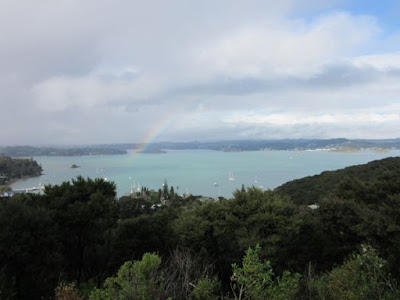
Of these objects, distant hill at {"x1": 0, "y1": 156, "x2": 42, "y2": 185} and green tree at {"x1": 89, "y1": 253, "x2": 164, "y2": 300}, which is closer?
green tree at {"x1": 89, "y1": 253, "x2": 164, "y2": 300}

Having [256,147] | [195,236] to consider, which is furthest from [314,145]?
[195,236]

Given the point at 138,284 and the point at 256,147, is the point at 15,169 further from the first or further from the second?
the point at 256,147

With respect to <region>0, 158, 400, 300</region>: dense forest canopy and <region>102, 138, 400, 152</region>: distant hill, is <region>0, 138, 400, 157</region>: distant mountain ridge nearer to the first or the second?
<region>102, 138, 400, 152</region>: distant hill

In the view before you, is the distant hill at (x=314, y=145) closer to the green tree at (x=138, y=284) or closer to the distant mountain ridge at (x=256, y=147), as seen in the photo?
the distant mountain ridge at (x=256, y=147)

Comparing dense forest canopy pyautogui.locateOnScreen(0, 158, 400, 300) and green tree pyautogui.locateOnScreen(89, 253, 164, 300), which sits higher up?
green tree pyautogui.locateOnScreen(89, 253, 164, 300)

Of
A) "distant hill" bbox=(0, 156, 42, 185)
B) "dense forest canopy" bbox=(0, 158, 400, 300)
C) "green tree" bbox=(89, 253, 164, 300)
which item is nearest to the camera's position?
"green tree" bbox=(89, 253, 164, 300)

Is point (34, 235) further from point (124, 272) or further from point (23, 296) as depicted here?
A: point (124, 272)

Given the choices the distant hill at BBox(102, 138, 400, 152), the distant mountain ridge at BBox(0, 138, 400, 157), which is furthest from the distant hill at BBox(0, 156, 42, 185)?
the distant hill at BBox(102, 138, 400, 152)

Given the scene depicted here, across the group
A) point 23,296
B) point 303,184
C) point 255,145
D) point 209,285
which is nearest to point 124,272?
point 209,285

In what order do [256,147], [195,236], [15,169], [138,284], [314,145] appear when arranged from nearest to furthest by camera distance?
1. [138,284]
2. [195,236]
3. [15,169]
4. [314,145]
5. [256,147]

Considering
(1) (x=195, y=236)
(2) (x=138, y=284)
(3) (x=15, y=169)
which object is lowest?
(3) (x=15, y=169)

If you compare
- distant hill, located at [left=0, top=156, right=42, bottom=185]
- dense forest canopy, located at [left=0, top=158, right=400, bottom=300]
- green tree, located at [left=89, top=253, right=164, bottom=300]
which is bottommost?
distant hill, located at [left=0, top=156, right=42, bottom=185]

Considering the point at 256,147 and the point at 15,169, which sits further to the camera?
the point at 256,147

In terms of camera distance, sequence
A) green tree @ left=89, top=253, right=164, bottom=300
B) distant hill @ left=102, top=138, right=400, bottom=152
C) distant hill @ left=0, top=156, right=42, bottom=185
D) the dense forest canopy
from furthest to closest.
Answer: distant hill @ left=102, top=138, right=400, bottom=152 < distant hill @ left=0, top=156, right=42, bottom=185 < the dense forest canopy < green tree @ left=89, top=253, right=164, bottom=300
